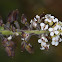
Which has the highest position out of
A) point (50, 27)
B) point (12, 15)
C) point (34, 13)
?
point (34, 13)

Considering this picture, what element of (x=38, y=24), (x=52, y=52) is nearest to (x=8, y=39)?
(x=38, y=24)

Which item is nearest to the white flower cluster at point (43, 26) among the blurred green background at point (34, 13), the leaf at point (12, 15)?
the leaf at point (12, 15)

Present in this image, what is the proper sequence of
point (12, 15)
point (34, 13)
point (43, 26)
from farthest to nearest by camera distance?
point (34, 13)
point (12, 15)
point (43, 26)

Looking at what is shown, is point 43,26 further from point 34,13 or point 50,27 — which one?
point 34,13

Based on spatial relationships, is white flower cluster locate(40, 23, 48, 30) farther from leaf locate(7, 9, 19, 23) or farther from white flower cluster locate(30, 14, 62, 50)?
leaf locate(7, 9, 19, 23)

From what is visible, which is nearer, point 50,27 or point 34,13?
point 50,27

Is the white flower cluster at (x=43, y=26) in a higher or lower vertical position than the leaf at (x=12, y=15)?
lower

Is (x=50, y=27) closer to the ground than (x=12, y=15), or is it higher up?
closer to the ground

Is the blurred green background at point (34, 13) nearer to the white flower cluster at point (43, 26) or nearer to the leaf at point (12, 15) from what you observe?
the leaf at point (12, 15)

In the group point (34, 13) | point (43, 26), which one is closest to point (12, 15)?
point (43, 26)
